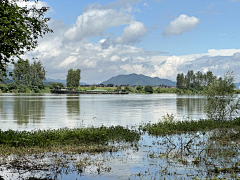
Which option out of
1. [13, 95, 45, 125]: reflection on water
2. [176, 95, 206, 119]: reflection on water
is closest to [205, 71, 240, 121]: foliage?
[176, 95, 206, 119]: reflection on water

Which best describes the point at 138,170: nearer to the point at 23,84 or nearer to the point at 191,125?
the point at 191,125

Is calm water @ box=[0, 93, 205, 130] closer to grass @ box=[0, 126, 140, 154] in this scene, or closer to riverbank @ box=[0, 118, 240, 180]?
grass @ box=[0, 126, 140, 154]

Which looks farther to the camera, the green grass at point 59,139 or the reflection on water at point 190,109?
the reflection on water at point 190,109

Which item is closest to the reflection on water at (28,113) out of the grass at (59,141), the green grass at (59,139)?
the green grass at (59,139)

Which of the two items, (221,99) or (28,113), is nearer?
(221,99)

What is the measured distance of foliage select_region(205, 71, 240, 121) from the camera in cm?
2805

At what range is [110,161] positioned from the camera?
13.5 m

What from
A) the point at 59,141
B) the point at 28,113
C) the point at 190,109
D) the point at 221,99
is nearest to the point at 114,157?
the point at 59,141

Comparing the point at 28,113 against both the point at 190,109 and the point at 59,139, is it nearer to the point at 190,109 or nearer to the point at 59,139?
the point at 59,139

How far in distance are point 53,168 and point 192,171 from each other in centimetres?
644

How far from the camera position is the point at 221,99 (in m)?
28.1

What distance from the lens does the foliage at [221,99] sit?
28047 mm

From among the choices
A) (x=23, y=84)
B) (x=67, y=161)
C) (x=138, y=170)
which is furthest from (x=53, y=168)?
(x=23, y=84)

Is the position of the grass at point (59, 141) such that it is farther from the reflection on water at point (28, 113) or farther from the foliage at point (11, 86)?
the foliage at point (11, 86)
